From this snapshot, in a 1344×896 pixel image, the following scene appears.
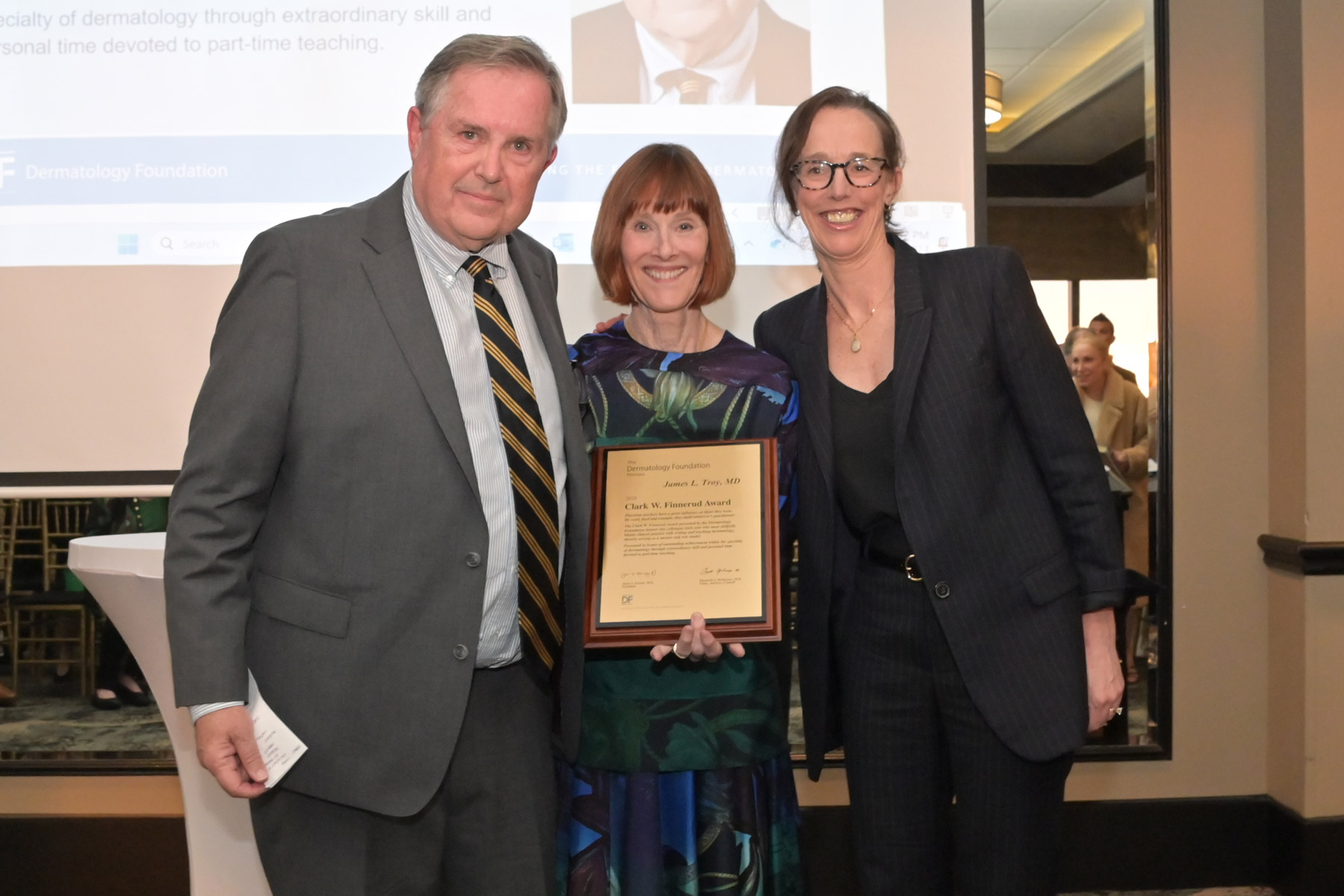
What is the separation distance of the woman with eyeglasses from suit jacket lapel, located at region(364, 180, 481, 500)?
0.66 m

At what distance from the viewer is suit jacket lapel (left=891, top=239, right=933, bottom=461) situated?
167 cm

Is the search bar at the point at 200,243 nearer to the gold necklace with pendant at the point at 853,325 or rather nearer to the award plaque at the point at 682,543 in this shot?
the award plaque at the point at 682,543

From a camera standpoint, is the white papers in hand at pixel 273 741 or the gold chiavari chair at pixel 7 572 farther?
the gold chiavari chair at pixel 7 572

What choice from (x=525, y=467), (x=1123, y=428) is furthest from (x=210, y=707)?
(x=1123, y=428)

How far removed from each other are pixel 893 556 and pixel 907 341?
1.21ft

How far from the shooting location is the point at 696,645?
1.66m

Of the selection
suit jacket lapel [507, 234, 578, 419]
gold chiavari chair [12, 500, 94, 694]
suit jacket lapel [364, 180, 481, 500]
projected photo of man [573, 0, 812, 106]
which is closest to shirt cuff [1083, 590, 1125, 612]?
suit jacket lapel [507, 234, 578, 419]

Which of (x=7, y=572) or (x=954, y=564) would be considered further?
(x=7, y=572)

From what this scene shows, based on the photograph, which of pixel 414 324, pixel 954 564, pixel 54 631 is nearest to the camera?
pixel 414 324

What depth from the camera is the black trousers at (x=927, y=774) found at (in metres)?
1.64

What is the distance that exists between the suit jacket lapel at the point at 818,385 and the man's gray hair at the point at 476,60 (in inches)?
25.5

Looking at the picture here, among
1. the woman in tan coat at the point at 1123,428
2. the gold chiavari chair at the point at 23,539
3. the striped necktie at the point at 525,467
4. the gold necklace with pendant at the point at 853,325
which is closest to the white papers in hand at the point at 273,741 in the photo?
the striped necktie at the point at 525,467

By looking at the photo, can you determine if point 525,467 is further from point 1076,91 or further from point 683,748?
point 1076,91

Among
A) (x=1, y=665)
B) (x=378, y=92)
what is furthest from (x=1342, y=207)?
(x=1, y=665)
